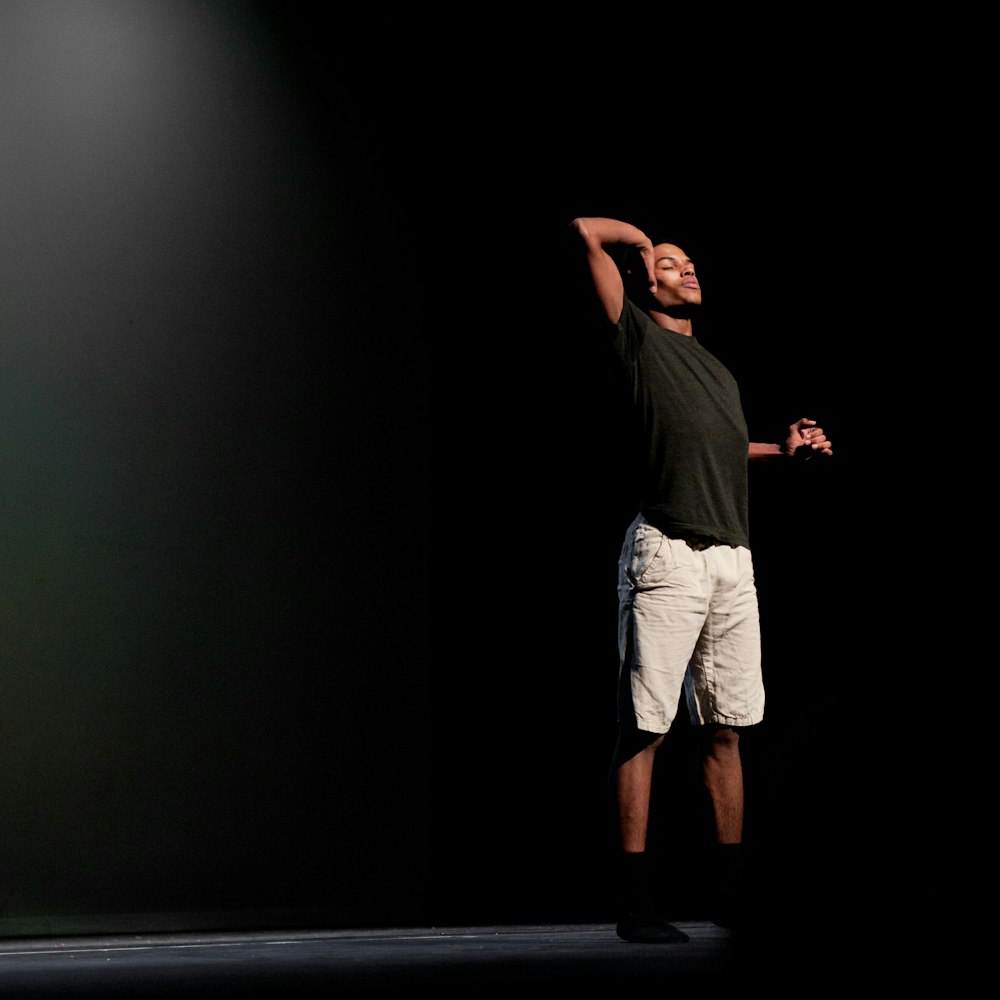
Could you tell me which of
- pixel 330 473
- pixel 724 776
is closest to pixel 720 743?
pixel 724 776

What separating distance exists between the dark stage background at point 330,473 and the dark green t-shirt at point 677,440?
0.57m

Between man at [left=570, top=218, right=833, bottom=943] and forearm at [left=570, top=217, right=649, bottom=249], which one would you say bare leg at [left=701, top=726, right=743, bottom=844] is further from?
forearm at [left=570, top=217, right=649, bottom=249]

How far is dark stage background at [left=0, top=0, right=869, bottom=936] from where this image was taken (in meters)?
2.55

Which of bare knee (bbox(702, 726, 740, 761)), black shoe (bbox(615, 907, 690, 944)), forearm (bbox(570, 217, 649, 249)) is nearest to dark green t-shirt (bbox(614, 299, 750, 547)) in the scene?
forearm (bbox(570, 217, 649, 249))

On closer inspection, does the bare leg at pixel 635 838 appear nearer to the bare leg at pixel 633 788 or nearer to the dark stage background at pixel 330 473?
the bare leg at pixel 633 788

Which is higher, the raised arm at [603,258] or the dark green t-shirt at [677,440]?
the raised arm at [603,258]

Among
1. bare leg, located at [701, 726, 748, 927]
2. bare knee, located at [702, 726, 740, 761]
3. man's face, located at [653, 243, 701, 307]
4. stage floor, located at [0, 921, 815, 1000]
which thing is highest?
man's face, located at [653, 243, 701, 307]

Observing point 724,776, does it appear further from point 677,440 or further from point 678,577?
point 677,440

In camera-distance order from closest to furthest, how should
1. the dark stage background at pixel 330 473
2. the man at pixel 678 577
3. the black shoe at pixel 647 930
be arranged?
1. the black shoe at pixel 647 930
2. the man at pixel 678 577
3. the dark stage background at pixel 330 473

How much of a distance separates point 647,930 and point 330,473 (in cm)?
124

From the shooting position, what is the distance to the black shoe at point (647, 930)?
1.99 m

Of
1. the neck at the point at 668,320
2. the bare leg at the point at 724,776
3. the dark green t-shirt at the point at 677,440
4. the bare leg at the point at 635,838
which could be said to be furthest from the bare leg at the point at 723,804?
the neck at the point at 668,320

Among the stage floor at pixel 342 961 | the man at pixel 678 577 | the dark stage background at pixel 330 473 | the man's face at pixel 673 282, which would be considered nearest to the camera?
the stage floor at pixel 342 961

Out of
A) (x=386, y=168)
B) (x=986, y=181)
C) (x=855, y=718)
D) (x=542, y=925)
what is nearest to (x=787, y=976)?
(x=855, y=718)
